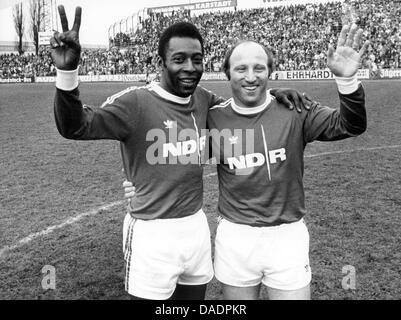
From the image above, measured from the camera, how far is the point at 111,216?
6.61 m

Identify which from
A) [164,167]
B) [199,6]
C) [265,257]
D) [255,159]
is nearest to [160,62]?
[164,167]

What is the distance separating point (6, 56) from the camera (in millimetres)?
54000

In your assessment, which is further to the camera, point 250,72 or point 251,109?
point 251,109

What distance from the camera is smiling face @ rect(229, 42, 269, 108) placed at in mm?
3111

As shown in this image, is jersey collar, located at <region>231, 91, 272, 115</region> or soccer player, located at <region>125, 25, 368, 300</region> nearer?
soccer player, located at <region>125, 25, 368, 300</region>

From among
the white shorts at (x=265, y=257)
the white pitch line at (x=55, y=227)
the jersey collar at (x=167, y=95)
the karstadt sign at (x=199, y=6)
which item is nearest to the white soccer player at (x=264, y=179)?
the white shorts at (x=265, y=257)

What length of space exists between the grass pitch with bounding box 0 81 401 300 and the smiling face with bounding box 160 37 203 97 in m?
2.36

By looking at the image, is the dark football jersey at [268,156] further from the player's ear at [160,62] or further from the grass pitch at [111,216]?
the grass pitch at [111,216]

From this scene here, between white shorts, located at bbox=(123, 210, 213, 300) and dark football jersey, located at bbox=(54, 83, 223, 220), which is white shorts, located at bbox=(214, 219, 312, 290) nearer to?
white shorts, located at bbox=(123, 210, 213, 300)

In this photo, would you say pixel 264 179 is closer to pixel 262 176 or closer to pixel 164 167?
pixel 262 176

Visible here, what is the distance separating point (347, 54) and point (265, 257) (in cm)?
140

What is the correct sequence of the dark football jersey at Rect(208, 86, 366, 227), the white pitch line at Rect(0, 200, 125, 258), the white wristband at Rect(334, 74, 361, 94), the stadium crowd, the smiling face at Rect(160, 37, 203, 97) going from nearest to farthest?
1. the white wristband at Rect(334, 74, 361, 94)
2. the smiling face at Rect(160, 37, 203, 97)
3. the dark football jersey at Rect(208, 86, 366, 227)
4. the white pitch line at Rect(0, 200, 125, 258)
5. the stadium crowd

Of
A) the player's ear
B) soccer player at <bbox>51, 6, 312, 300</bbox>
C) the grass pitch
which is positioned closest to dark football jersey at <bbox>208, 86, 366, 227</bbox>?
soccer player at <bbox>51, 6, 312, 300</bbox>

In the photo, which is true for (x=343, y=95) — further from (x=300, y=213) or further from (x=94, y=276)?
(x=94, y=276)
